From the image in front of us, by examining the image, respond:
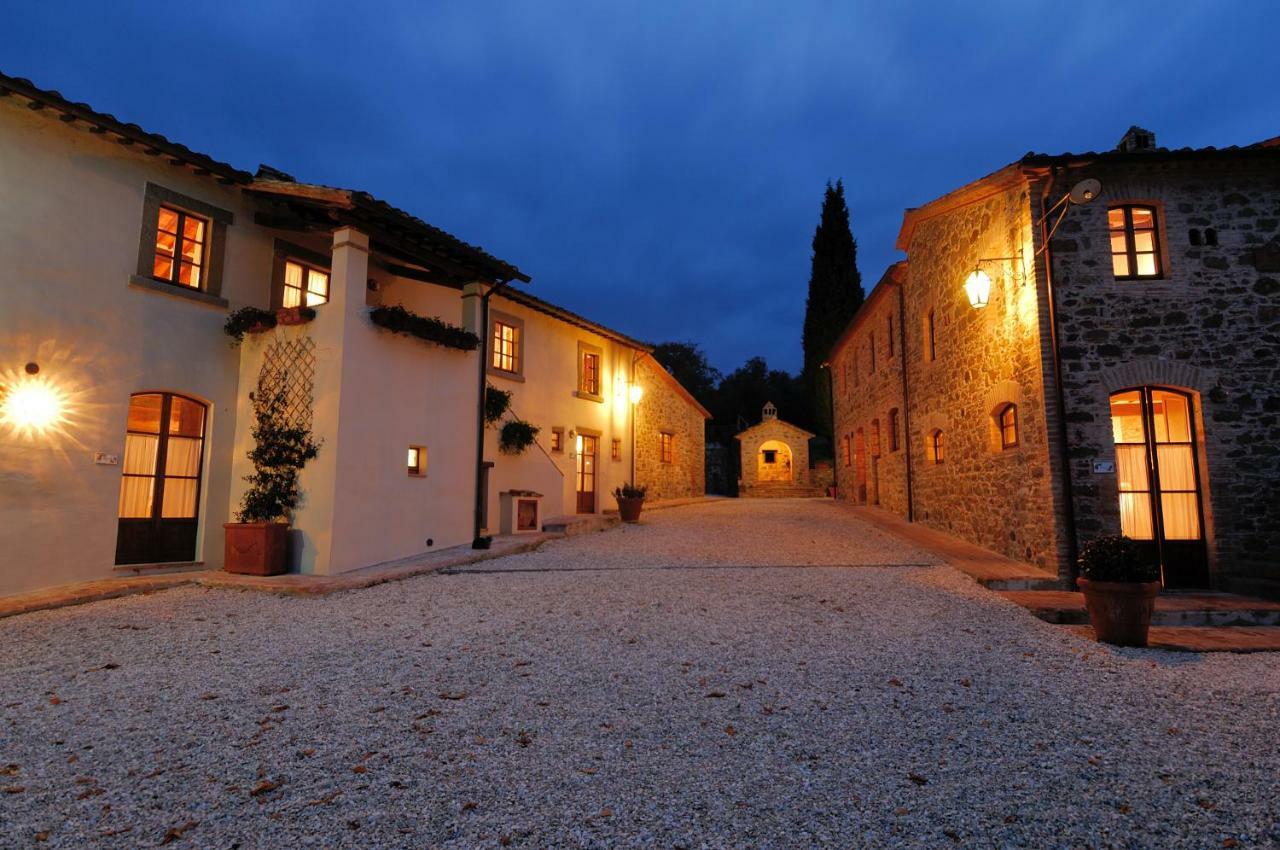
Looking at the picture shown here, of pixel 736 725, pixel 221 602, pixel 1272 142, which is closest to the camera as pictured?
pixel 736 725

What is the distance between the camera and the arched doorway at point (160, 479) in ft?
23.1

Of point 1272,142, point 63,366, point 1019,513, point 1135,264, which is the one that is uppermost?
point 1272,142

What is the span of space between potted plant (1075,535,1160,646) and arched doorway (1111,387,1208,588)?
230 cm

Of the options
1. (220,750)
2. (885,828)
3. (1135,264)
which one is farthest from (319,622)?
(1135,264)

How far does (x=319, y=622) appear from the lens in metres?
5.26

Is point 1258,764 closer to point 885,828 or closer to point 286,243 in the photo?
point 885,828

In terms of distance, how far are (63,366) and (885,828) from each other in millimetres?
8311

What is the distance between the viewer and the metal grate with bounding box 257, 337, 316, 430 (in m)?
7.42

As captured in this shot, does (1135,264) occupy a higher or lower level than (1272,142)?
lower

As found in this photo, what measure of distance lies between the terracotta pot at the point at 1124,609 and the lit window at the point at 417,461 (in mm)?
7571

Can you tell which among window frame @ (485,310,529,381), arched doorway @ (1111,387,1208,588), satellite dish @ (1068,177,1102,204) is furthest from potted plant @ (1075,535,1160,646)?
window frame @ (485,310,529,381)

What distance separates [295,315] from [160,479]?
97.5 inches

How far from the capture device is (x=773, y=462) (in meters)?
29.9

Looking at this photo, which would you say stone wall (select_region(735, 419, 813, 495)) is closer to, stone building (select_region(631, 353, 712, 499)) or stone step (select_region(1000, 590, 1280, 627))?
stone building (select_region(631, 353, 712, 499))
